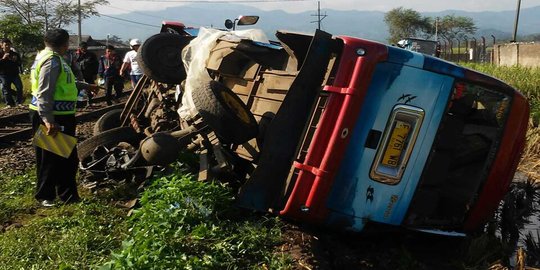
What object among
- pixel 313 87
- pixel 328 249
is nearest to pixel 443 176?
pixel 328 249

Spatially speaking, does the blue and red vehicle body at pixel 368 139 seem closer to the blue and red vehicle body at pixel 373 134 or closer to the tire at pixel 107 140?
the blue and red vehicle body at pixel 373 134

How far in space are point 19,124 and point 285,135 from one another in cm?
769

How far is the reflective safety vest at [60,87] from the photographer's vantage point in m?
4.65

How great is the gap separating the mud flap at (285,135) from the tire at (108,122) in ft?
11.1

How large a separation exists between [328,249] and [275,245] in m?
0.54

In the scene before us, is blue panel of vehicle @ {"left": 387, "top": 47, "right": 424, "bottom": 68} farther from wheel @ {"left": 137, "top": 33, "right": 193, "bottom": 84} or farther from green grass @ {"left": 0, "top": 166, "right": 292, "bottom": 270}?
wheel @ {"left": 137, "top": 33, "right": 193, "bottom": 84}

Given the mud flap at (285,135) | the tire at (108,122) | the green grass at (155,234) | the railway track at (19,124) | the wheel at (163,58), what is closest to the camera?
the green grass at (155,234)

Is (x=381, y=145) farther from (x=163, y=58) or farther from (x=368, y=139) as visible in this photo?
(x=163, y=58)

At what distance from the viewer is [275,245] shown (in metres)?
3.84

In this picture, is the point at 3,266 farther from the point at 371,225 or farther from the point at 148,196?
the point at 371,225

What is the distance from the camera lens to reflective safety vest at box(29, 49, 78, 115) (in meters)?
4.65

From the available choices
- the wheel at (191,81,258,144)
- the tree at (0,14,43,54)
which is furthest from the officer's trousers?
the tree at (0,14,43,54)

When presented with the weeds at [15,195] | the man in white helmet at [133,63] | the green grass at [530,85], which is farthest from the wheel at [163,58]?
the green grass at [530,85]

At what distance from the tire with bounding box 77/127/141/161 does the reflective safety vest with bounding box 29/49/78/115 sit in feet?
2.63
